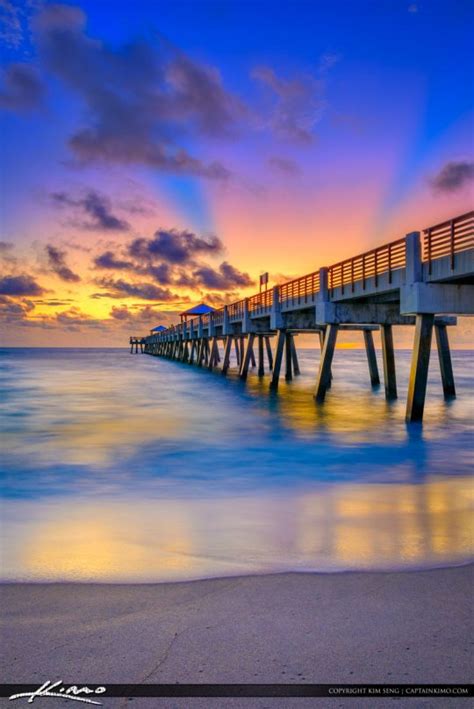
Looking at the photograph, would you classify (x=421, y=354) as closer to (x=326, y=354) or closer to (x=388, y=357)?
(x=326, y=354)

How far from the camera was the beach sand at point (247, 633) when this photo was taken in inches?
102

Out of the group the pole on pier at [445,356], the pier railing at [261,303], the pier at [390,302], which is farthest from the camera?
the pier railing at [261,303]

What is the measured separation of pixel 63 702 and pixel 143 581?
5.41ft

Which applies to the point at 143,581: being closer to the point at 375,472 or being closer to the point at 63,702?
the point at 63,702

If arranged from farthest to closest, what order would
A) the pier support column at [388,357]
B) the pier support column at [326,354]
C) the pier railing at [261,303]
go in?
the pier railing at [261,303]
the pier support column at [388,357]
the pier support column at [326,354]

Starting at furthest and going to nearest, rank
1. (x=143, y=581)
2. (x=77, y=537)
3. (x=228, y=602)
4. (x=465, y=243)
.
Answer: (x=465, y=243)
(x=77, y=537)
(x=143, y=581)
(x=228, y=602)

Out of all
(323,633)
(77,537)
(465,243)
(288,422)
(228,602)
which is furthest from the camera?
(288,422)

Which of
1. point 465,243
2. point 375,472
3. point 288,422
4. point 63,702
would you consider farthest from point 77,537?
point 288,422

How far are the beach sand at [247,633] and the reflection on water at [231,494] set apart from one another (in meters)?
0.47

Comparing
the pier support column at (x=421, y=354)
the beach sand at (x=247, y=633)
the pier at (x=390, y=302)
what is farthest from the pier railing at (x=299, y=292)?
the beach sand at (x=247, y=633)

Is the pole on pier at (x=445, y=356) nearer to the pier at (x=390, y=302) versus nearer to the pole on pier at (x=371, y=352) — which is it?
the pier at (x=390, y=302)

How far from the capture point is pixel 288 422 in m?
16.0

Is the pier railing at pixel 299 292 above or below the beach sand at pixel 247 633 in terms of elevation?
above

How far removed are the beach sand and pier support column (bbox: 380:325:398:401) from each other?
17.7 m
